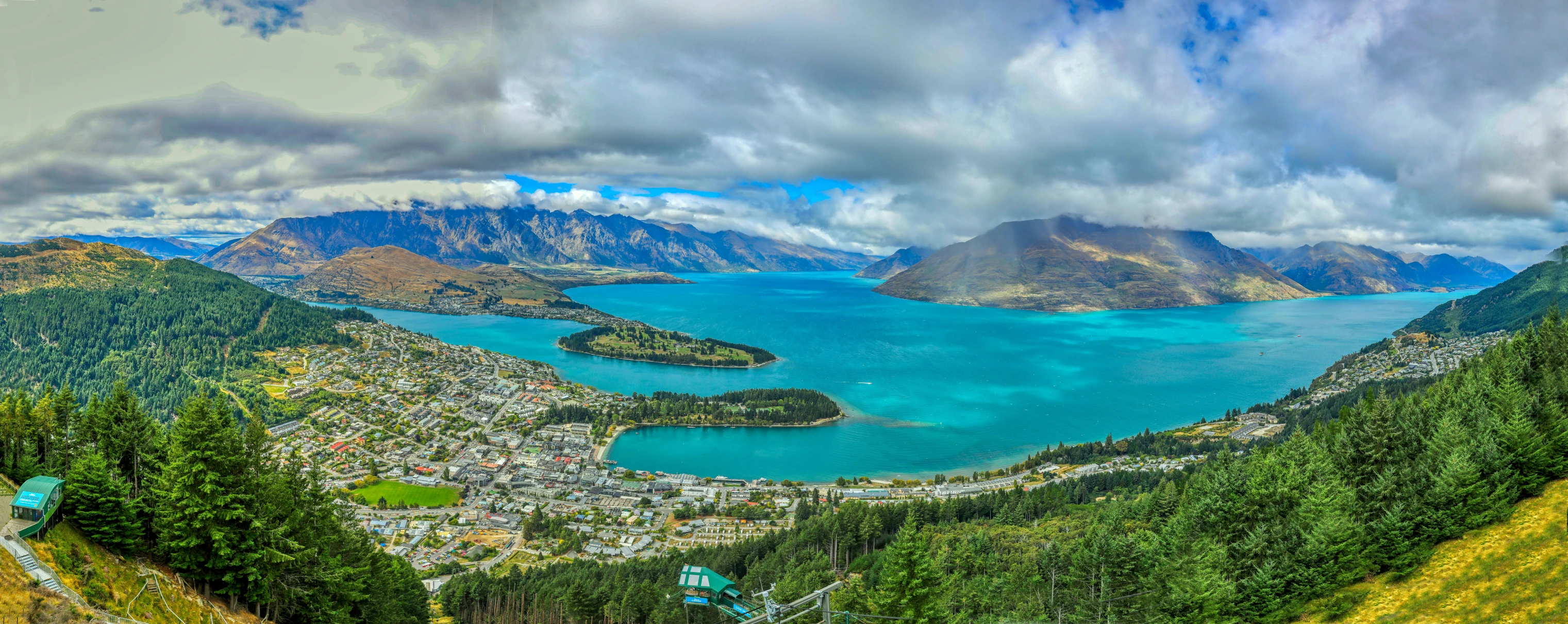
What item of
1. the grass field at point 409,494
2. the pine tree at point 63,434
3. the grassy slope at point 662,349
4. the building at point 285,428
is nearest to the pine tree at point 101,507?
the pine tree at point 63,434

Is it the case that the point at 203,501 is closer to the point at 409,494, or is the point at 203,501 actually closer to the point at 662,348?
the point at 409,494

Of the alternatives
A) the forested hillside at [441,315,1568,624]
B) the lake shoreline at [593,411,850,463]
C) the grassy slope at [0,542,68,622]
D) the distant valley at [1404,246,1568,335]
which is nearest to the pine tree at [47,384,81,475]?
the grassy slope at [0,542,68,622]

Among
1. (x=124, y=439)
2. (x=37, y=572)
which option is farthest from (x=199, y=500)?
(x=124, y=439)

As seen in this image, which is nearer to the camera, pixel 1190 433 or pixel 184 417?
pixel 184 417

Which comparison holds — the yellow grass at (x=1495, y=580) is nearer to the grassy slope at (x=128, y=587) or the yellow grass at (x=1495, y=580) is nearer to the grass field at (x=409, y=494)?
the grassy slope at (x=128, y=587)

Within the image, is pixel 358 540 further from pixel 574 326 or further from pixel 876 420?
pixel 574 326

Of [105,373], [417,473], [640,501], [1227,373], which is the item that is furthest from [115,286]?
[1227,373]

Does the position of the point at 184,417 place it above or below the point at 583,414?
above
